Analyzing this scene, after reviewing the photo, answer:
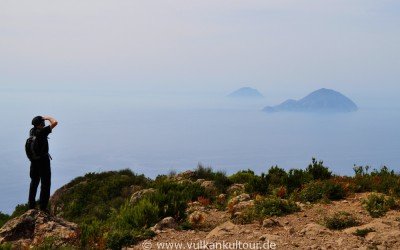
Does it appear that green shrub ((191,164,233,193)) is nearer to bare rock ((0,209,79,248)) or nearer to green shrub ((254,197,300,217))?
green shrub ((254,197,300,217))

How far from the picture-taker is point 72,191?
21531 mm

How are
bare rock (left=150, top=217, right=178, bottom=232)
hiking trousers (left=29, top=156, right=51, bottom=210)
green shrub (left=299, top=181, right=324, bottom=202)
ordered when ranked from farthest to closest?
green shrub (left=299, top=181, right=324, bottom=202)
hiking trousers (left=29, top=156, right=51, bottom=210)
bare rock (left=150, top=217, right=178, bottom=232)

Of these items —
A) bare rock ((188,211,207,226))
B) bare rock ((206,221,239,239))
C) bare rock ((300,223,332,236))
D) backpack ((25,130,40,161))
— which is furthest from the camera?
backpack ((25,130,40,161))

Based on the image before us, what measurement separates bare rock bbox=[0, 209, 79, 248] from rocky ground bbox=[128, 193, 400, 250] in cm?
224

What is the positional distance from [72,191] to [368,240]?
54.2ft

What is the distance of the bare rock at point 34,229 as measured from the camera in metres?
9.81

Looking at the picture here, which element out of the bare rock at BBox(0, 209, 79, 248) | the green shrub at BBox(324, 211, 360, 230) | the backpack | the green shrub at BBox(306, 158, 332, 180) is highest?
the backpack

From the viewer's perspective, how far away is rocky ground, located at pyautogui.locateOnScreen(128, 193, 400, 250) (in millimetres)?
8016

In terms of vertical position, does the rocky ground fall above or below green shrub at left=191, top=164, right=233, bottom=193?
below

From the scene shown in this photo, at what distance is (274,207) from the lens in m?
10.6

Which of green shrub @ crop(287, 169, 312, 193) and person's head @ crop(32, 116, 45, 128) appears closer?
person's head @ crop(32, 116, 45, 128)

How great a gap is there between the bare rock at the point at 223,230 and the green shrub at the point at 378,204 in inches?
128

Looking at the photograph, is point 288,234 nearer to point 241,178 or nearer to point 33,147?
point 33,147

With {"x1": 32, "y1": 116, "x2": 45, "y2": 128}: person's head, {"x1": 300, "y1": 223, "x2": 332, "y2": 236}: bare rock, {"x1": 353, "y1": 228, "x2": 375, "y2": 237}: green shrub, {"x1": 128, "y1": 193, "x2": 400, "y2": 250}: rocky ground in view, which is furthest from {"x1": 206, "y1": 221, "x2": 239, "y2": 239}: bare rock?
{"x1": 32, "y1": 116, "x2": 45, "y2": 128}: person's head
